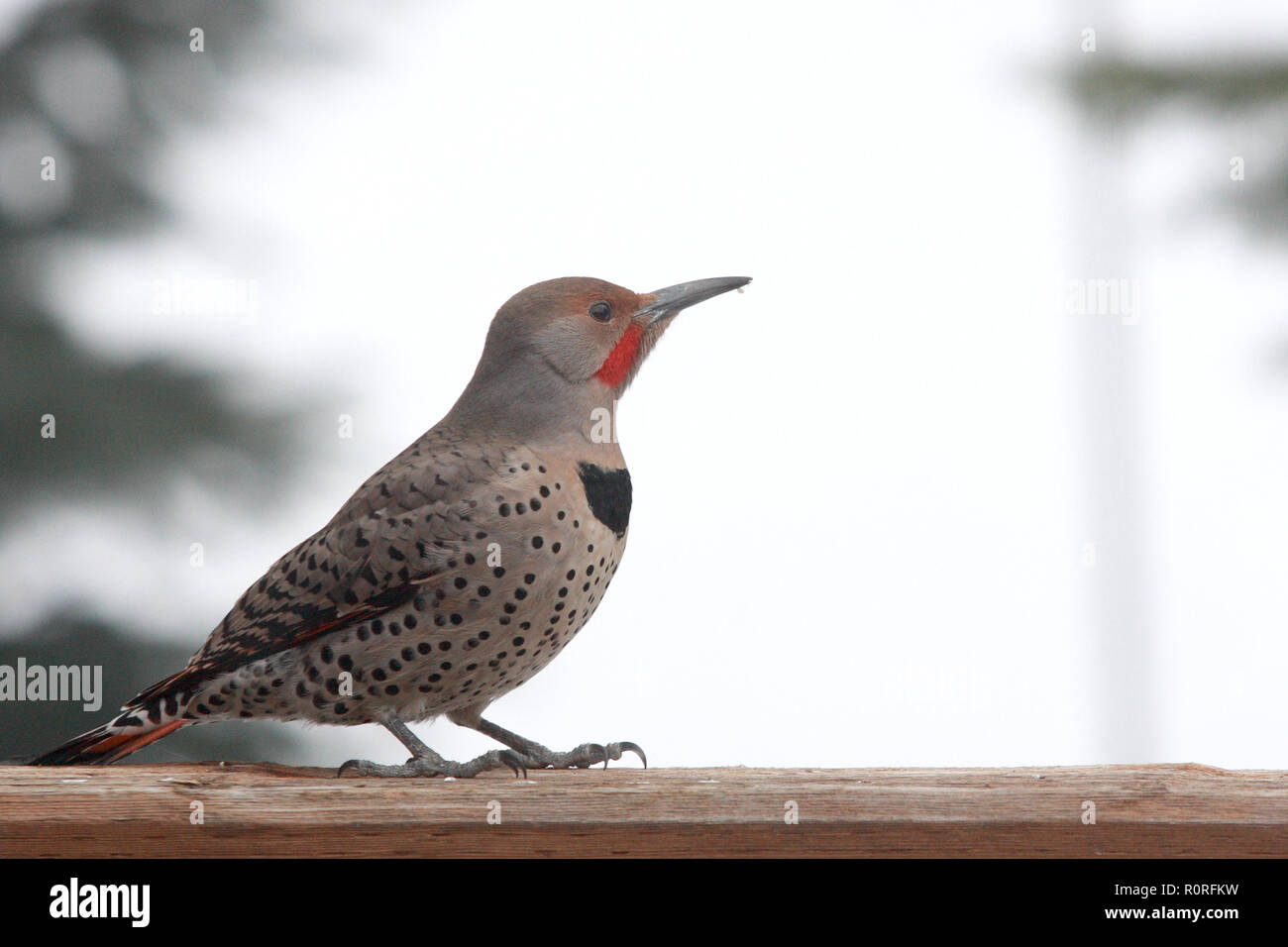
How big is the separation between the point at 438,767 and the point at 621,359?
97cm

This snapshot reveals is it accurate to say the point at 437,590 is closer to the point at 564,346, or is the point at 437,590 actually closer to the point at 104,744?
the point at 564,346

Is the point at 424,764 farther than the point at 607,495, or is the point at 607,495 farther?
the point at 607,495

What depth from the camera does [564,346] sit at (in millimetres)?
3049

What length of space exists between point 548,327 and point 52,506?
2.16 metres

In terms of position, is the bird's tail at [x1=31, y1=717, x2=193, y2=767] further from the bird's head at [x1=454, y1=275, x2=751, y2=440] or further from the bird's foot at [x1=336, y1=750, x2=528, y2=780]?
the bird's head at [x1=454, y1=275, x2=751, y2=440]

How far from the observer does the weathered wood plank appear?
Result: 2.37 m

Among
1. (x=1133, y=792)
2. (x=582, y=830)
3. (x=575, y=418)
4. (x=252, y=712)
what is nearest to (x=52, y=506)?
(x=252, y=712)

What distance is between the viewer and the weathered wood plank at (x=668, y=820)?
2.37m

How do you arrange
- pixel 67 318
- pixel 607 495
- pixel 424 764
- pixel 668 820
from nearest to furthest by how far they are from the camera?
pixel 668 820 → pixel 424 764 → pixel 607 495 → pixel 67 318

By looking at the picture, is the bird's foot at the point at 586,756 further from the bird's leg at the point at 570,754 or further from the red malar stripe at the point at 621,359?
the red malar stripe at the point at 621,359

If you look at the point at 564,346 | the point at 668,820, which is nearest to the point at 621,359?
the point at 564,346

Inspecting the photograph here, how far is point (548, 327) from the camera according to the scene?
10.1ft

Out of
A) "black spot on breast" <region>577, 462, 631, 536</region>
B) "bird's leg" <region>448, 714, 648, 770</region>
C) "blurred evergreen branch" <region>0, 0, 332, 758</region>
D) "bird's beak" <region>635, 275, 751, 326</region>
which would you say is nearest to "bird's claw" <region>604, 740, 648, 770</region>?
"bird's leg" <region>448, 714, 648, 770</region>
